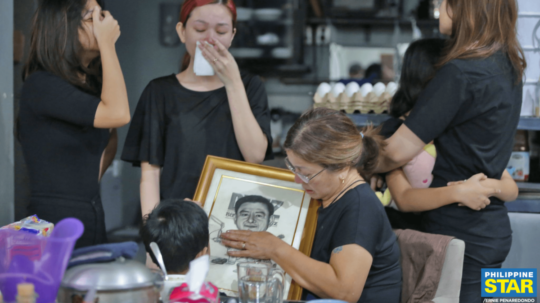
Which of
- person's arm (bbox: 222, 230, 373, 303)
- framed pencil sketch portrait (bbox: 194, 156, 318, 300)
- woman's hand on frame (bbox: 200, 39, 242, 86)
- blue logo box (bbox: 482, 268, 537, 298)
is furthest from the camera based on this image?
blue logo box (bbox: 482, 268, 537, 298)

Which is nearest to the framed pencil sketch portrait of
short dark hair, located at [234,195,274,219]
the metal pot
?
short dark hair, located at [234,195,274,219]

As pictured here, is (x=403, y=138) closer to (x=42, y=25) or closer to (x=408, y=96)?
(x=408, y=96)

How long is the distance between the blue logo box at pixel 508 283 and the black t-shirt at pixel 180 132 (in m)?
0.85

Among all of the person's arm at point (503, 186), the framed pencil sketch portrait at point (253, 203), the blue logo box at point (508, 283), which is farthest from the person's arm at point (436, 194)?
the framed pencil sketch portrait at point (253, 203)

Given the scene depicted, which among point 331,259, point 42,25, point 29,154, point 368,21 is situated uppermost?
point 368,21

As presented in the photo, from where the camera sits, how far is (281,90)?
420 cm

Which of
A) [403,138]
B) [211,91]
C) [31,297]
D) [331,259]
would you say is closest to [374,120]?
[403,138]

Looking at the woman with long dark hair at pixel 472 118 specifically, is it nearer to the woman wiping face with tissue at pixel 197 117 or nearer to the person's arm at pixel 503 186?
the person's arm at pixel 503 186

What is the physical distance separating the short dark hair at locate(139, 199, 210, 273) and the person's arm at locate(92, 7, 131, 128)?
401mm

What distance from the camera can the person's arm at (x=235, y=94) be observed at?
1415 millimetres

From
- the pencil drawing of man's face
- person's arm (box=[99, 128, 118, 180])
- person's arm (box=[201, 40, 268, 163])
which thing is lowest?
the pencil drawing of man's face

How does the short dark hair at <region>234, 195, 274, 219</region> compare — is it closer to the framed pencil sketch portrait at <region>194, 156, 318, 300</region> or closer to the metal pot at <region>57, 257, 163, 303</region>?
the framed pencil sketch portrait at <region>194, 156, 318, 300</region>

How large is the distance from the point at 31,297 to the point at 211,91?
0.86 metres

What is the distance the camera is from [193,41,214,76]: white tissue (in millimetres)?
1436
